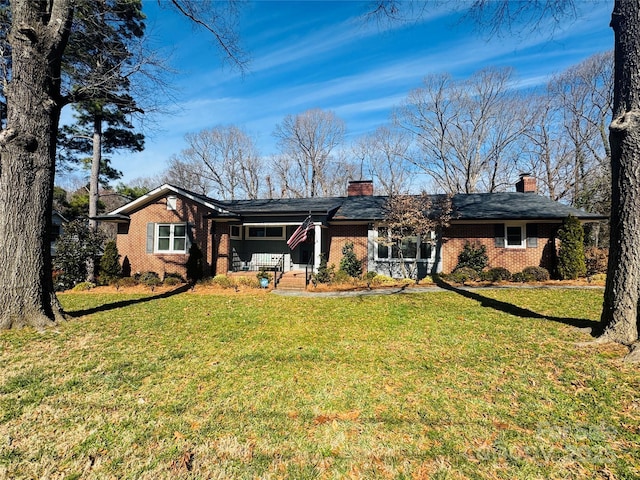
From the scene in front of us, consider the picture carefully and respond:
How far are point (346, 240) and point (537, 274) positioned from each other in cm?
790

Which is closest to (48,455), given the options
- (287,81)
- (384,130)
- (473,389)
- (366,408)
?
(366,408)

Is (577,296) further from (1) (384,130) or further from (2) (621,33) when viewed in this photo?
(1) (384,130)

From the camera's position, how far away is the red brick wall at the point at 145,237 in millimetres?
14766

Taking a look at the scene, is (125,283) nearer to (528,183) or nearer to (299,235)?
(299,235)

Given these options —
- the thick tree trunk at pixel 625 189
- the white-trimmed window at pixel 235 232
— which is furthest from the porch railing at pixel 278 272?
the thick tree trunk at pixel 625 189

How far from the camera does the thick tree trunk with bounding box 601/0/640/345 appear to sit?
4797mm

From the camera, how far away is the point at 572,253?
12.1 meters

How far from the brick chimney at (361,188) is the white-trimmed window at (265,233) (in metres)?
5.49

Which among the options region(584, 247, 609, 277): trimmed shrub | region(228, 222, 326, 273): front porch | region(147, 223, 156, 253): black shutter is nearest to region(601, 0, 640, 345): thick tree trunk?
region(584, 247, 609, 277): trimmed shrub

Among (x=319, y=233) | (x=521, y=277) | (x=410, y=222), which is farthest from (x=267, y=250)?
(x=521, y=277)

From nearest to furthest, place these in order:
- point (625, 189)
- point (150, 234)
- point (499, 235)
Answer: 1. point (625, 189)
2. point (499, 235)
3. point (150, 234)

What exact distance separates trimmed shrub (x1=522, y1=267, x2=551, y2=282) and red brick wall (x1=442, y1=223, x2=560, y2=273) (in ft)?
2.68

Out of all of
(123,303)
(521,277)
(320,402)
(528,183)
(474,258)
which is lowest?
(320,402)

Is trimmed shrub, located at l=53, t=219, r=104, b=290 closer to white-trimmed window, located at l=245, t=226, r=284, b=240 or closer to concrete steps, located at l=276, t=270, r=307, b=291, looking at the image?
white-trimmed window, located at l=245, t=226, r=284, b=240
